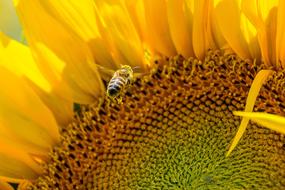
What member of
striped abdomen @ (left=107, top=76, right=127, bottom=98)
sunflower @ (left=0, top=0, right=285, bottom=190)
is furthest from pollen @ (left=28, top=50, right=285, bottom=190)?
striped abdomen @ (left=107, top=76, right=127, bottom=98)

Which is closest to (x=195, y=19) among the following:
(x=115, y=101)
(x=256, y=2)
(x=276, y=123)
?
(x=256, y=2)

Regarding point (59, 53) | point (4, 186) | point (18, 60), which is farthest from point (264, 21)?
point (4, 186)

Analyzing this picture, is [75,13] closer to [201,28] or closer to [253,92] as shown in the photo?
[201,28]

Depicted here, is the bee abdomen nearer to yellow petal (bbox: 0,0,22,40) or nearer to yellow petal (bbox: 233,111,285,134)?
yellow petal (bbox: 0,0,22,40)

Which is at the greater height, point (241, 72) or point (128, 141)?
point (241, 72)

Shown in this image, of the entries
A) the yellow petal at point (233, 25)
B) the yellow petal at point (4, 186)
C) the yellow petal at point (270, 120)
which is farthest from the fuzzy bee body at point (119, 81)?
the yellow petal at point (270, 120)

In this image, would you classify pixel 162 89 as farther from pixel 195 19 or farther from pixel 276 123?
pixel 276 123

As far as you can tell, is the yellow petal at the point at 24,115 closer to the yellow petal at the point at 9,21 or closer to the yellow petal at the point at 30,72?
the yellow petal at the point at 30,72
